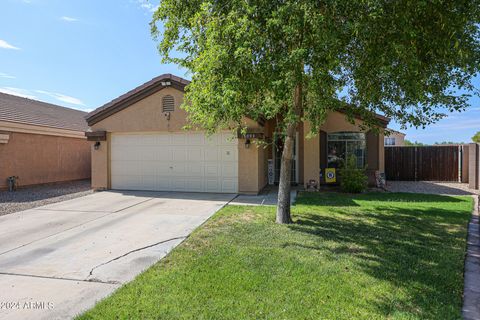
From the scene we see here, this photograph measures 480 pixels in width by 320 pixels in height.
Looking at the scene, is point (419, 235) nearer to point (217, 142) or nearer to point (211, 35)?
point (211, 35)

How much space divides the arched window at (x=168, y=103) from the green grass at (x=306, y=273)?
6127 mm

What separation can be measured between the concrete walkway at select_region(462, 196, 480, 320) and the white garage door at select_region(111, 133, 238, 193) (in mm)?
7450

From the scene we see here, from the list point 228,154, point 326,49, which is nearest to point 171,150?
point 228,154

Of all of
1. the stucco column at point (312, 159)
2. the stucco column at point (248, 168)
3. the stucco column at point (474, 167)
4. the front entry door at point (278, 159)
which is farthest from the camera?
the front entry door at point (278, 159)

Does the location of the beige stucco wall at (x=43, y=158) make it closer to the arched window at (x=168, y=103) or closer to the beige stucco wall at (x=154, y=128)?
the beige stucco wall at (x=154, y=128)

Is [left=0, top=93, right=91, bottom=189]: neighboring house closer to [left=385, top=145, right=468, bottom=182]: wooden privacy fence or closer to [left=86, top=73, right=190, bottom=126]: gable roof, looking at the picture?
[left=86, top=73, right=190, bottom=126]: gable roof

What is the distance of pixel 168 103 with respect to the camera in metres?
11.9

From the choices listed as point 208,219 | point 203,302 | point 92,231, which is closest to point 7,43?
point 92,231

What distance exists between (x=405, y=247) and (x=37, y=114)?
17.7 meters

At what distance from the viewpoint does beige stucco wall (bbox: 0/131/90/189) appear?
1301 centimetres

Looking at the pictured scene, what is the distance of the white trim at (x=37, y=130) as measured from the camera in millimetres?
12676

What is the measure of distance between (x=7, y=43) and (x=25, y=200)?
23.0 ft

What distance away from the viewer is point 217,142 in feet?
38.5

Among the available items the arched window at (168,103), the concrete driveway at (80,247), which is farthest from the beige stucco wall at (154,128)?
the concrete driveway at (80,247)
